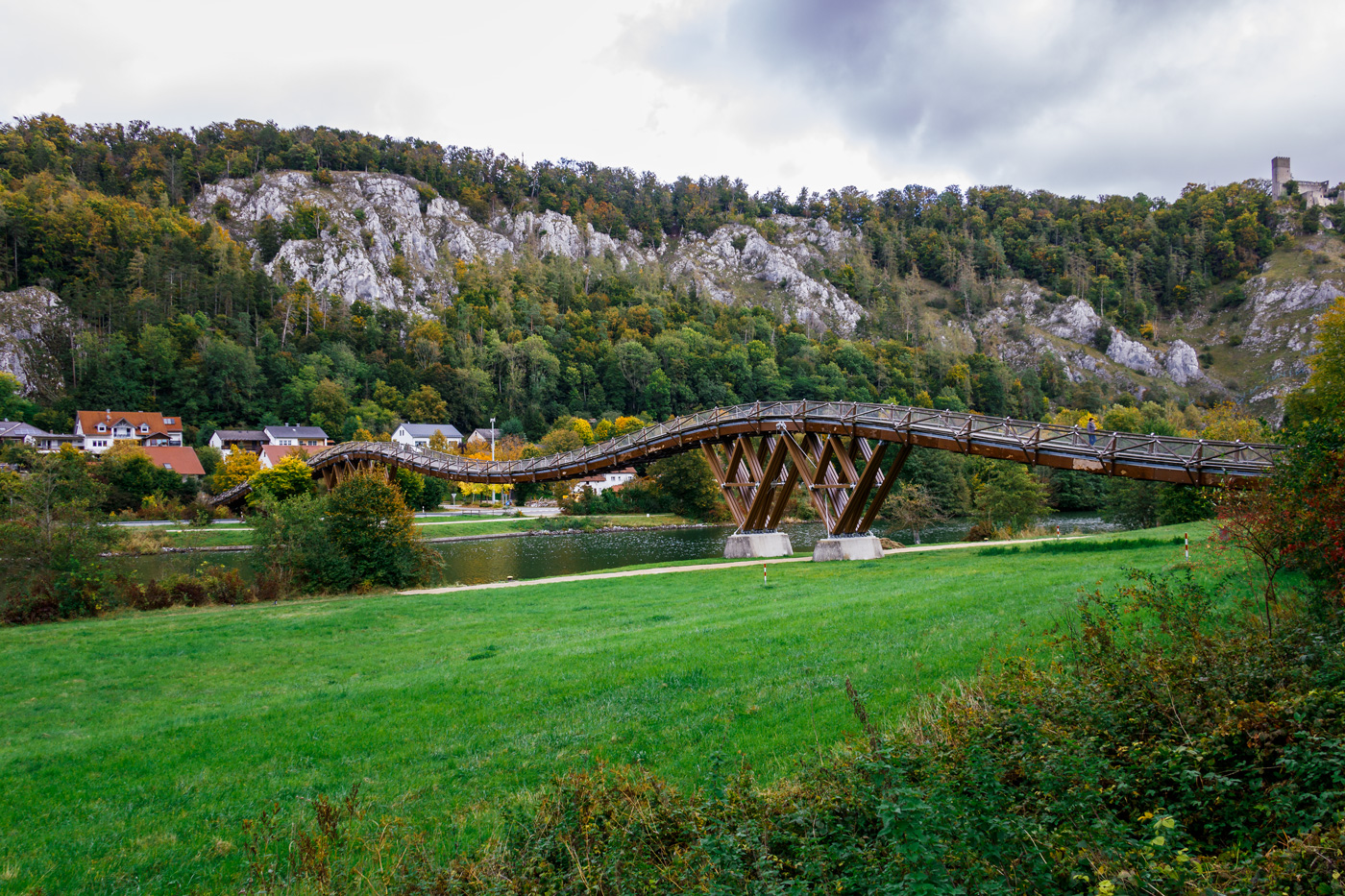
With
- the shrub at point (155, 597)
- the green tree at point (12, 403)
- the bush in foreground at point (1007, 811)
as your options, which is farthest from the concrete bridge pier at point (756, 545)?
the green tree at point (12, 403)

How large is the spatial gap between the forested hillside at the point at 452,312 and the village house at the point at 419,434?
2307mm

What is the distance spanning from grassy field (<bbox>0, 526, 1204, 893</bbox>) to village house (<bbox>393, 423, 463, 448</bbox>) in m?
76.6

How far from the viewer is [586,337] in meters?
126

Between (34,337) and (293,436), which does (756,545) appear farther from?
(34,337)

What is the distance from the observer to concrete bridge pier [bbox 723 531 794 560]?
100 feet

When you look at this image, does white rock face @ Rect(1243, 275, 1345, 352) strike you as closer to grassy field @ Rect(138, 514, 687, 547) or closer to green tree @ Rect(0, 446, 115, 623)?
grassy field @ Rect(138, 514, 687, 547)

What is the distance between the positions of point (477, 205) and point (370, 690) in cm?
19697

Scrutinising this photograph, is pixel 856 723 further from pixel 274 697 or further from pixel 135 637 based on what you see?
pixel 135 637

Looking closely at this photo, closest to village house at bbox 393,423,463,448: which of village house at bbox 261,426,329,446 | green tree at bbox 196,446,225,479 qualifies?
village house at bbox 261,426,329,446

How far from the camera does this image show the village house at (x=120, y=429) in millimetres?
78938

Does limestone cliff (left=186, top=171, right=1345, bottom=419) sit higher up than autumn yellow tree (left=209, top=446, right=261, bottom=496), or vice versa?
limestone cliff (left=186, top=171, right=1345, bottom=419)

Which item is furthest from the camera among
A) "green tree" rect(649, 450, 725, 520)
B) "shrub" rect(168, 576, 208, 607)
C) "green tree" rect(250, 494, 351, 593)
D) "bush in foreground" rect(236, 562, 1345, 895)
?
"green tree" rect(649, 450, 725, 520)

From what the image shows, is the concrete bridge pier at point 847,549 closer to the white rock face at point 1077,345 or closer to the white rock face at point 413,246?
the white rock face at point 413,246

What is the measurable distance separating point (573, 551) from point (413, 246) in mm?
131024
